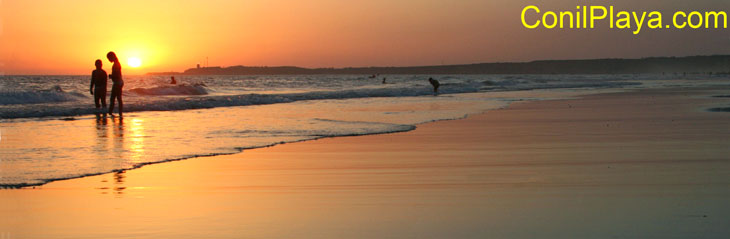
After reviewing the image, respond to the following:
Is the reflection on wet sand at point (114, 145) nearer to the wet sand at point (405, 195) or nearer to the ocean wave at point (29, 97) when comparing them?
the wet sand at point (405, 195)

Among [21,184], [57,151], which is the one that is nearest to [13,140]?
[57,151]

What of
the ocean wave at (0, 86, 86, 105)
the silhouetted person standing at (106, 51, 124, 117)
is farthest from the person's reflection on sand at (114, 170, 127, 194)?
the ocean wave at (0, 86, 86, 105)

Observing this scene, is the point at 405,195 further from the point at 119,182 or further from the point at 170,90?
the point at 170,90

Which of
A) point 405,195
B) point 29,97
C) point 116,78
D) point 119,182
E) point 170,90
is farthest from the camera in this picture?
point 170,90

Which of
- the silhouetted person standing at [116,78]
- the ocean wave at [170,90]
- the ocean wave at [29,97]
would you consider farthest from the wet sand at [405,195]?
the ocean wave at [170,90]

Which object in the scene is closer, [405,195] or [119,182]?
[405,195]

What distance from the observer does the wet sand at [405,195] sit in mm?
4094

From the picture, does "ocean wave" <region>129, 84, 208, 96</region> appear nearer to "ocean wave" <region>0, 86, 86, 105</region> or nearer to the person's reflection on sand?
"ocean wave" <region>0, 86, 86, 105</region>

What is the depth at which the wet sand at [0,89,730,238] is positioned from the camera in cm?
409

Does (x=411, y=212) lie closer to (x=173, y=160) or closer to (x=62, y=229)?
(x=62, y=229)

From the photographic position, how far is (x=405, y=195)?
5180 millimetres

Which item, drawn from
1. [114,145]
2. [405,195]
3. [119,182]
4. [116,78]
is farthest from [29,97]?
[405,195]

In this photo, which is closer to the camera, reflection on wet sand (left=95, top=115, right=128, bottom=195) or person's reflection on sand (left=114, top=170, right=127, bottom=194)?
person's reflection on sand (left=114, top=170, right=127, bottom=194)

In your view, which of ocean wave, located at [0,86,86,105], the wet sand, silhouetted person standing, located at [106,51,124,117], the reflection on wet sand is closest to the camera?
the wet sand
